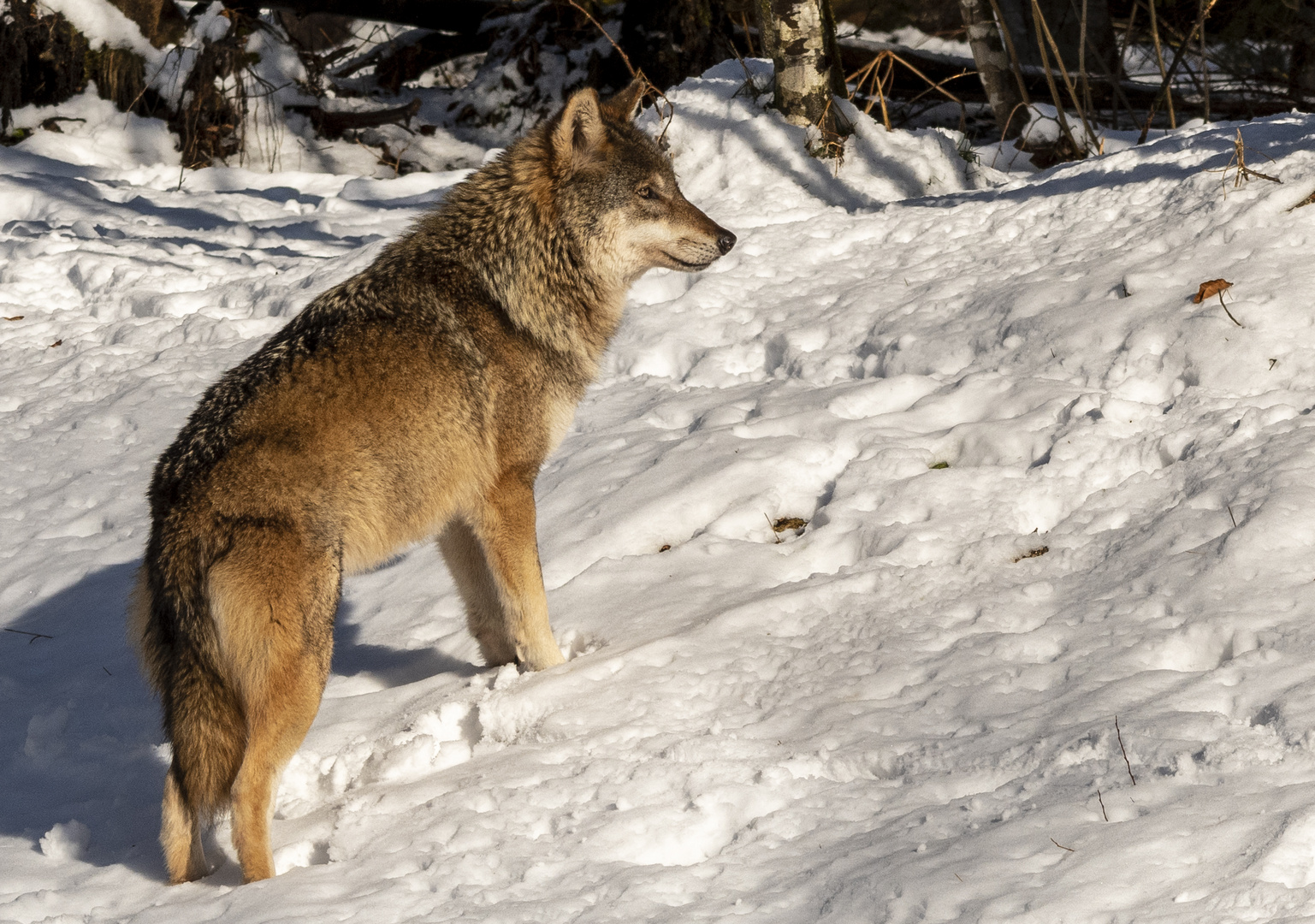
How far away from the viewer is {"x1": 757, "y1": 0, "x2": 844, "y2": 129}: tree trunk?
802 cm

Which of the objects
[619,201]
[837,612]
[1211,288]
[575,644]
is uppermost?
[619,201]

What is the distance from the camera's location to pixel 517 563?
395 cm

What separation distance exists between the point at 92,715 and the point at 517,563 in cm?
181

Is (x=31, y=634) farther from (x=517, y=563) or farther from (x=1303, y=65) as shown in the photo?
(x=1303, y=65)

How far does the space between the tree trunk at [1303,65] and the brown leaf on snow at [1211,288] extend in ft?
21.1

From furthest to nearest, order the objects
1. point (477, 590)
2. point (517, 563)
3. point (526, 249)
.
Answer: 1. point (477, 590)
2. point (526, 249)
3. point (517, 563)

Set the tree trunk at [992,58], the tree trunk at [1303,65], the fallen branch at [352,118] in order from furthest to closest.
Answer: the fallen branch at [352,118] < the tree trunk at [1303,65] < the tree trunk at [992,58]

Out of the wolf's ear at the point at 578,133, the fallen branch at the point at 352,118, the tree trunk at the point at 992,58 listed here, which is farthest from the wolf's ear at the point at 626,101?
the fallen branch at the point at 352,118

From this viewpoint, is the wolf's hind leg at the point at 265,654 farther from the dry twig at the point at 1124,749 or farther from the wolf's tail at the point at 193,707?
the dry twig at the point at 1124,749

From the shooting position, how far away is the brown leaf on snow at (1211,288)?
15.9ft

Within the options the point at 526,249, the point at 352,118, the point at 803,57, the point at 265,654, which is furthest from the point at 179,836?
the point at 352,118

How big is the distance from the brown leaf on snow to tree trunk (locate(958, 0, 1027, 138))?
4095 millimetres

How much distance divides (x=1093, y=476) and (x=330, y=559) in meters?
2.96

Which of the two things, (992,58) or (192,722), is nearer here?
(192,722)
